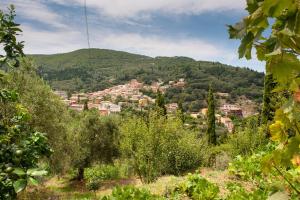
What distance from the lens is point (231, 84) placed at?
131 metres

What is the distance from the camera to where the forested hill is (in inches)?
4948

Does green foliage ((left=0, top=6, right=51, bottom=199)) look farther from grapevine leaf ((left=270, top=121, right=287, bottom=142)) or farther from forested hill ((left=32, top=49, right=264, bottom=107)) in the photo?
forested hill ((left=32, top=49, right=264, bottom=107))

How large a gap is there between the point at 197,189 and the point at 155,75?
509 feet

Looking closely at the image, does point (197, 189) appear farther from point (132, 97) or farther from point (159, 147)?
point (132, 97)

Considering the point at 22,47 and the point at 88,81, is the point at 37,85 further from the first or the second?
the point at 88,81

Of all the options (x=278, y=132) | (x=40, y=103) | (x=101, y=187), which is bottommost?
(x=101, y=187)

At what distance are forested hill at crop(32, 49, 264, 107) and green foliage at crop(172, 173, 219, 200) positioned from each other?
302 feet

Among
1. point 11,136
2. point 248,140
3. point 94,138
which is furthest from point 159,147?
point 11,136

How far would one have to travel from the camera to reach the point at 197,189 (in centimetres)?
789

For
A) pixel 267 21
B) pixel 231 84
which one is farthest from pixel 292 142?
pixel 231 84

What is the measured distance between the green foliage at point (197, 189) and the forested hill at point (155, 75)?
92.1m

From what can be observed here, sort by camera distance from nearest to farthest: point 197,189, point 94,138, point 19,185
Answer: point 19,185
point 197,189
point 94,138

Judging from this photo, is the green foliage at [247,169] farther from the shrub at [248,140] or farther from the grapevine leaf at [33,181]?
the shrub at [248,140]

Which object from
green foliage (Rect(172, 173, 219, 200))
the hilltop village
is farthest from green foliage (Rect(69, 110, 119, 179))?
the hilltop village
